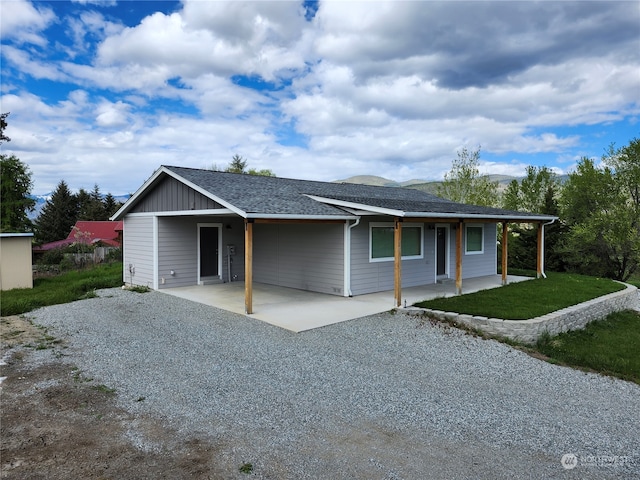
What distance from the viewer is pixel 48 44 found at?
12.8m

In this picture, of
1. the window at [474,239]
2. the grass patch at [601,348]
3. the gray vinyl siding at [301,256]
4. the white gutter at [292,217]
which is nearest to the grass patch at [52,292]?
the gray vinyl siding at [301,256]

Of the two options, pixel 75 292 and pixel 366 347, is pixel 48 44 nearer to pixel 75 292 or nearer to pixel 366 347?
pixel 75 292

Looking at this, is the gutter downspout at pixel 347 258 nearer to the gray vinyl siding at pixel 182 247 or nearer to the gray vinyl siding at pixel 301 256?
the gray vinyl siding at pixel 301 256

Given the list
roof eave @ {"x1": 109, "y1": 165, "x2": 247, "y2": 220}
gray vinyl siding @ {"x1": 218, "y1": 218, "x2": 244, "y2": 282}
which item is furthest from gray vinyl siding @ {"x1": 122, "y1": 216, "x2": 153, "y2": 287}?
gray vinyl siding @ {"x1": 218, "y1": 218, "x2": 244, "y2": 282}

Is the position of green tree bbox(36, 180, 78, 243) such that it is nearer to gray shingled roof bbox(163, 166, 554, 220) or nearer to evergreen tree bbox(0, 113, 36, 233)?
evergreen tree bbox(0, 113, 36, 233)

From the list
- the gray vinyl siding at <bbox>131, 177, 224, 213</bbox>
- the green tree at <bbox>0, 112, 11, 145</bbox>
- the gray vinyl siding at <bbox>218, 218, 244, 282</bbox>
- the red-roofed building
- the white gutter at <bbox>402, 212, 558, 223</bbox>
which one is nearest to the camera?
the white gutter at <bbox>402, 212, 558, 223</bbox>

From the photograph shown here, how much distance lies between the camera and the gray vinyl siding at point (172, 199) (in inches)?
394

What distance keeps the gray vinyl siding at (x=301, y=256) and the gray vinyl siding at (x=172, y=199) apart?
2.74 m

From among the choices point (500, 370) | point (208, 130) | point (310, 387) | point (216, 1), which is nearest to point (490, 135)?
point (208, 130)

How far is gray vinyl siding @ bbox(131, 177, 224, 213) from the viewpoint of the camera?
10000mm

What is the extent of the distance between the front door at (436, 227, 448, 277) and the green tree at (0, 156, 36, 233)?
2828 centimetres

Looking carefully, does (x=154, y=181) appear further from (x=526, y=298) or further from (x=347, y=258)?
(x=526, y=298)

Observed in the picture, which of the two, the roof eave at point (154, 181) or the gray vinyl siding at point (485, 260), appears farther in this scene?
the gray vinyl siding at point (485, 260)

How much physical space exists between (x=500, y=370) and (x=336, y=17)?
944cm
